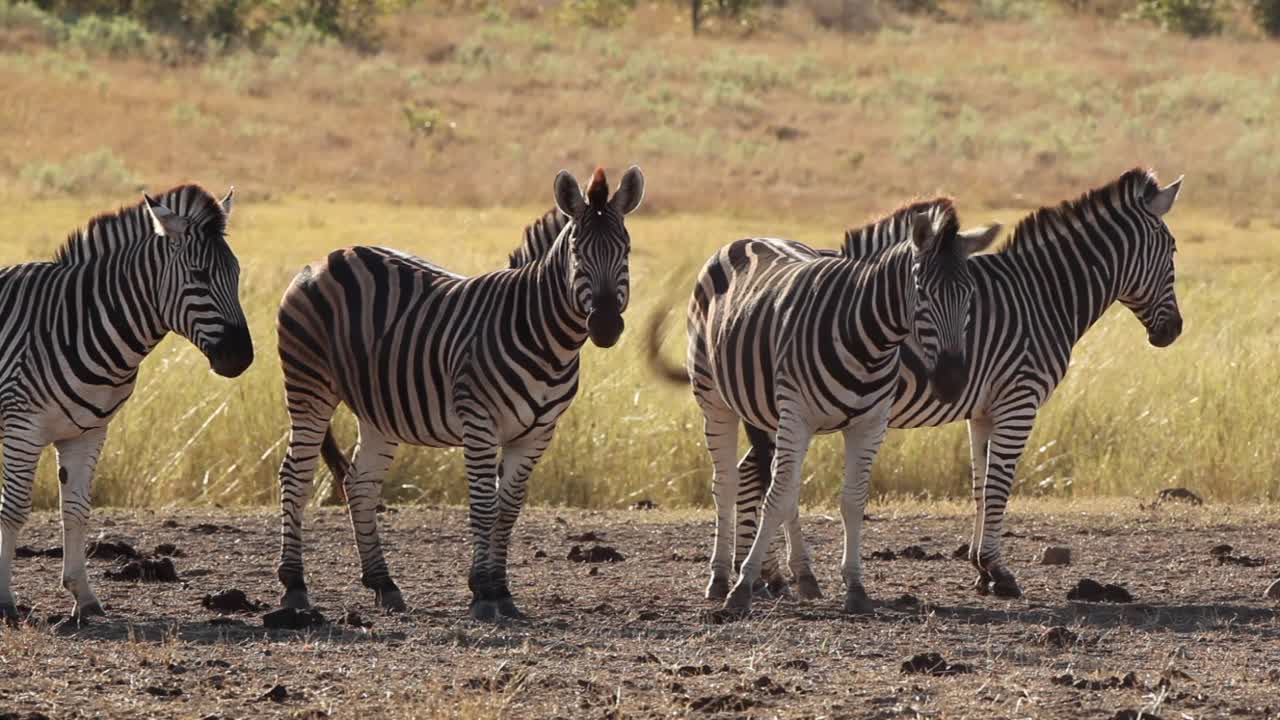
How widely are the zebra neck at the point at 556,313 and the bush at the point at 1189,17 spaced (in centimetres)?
5388

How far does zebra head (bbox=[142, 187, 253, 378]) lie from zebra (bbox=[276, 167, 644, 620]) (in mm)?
727

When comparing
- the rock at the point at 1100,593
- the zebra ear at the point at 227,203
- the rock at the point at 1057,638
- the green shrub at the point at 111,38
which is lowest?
the rock at the point at 1100,593

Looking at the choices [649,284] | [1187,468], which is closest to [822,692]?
[1187,468]

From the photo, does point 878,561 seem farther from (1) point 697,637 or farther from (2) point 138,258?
(2) point 138,258

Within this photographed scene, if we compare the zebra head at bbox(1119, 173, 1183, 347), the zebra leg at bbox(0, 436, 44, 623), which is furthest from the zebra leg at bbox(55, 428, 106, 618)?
the zebra head at bbox(1119, 173, 1183, 347)

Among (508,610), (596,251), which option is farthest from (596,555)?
(596,251)

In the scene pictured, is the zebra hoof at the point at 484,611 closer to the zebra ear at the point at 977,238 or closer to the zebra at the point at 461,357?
the zebra at the point at 461,357

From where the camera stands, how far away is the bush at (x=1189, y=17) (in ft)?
191

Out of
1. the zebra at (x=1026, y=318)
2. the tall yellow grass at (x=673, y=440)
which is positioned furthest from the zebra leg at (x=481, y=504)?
the tall yellow grass at (x=673, y=440)

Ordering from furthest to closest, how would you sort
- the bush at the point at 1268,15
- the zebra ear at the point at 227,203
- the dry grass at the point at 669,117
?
the bush at the point at 1268,15 < the dry grass at the point at 669,117 < the zebra ear at the point at 227,203

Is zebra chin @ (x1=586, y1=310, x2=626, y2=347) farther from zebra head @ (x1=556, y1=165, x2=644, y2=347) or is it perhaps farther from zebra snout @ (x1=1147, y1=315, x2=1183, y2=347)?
zebra snout @ (x1=1147, y1=315, x2=1183, y2=347)

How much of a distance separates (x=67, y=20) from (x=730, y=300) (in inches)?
1774

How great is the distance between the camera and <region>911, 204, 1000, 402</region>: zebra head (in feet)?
24.6

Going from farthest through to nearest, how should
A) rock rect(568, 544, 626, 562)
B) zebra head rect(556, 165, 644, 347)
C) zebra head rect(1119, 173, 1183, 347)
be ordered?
1. rock rect(568, 544, 626, 562)
2. zebra head rect(1119, 173, 1183, 347)
3. zebra head rect(556, 165, 644, 347)
